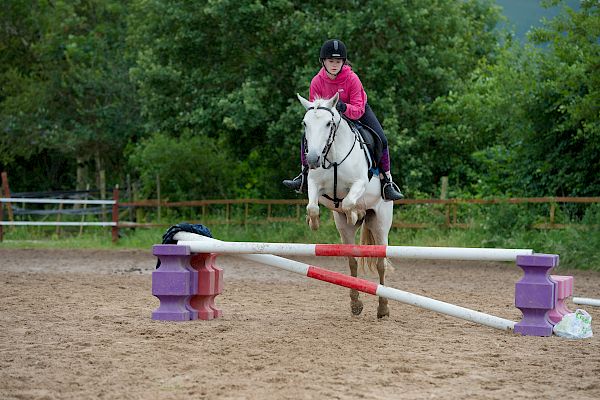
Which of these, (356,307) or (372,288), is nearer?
(372,288)

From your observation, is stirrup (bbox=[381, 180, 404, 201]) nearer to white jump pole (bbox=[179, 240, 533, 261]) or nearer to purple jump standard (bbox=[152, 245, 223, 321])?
white jump pole (bbox=[179, 240, 533, 261])

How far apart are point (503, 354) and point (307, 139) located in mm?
2696

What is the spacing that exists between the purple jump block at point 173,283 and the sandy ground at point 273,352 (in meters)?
0.19

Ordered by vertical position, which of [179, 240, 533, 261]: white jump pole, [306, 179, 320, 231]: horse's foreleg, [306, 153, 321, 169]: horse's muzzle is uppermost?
[306, 153, 321, 169]: horse's muzzle

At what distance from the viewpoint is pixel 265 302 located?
33.7 ft

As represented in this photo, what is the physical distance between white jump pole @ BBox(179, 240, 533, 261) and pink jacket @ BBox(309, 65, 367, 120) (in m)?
1.60

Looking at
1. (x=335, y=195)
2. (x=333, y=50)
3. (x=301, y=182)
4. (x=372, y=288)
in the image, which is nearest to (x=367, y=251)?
(x=372, y=288)

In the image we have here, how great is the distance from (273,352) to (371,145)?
10.3ft

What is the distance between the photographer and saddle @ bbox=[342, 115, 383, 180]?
8930mm

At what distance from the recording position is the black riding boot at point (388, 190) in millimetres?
8963

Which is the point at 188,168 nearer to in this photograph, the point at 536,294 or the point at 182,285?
the point at 182,285

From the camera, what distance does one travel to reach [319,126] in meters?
8.14

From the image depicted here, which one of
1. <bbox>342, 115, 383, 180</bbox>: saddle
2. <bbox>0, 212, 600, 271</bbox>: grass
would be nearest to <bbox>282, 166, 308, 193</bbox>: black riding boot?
<bbox>342, 115, 383, 180</bbox>: saddle

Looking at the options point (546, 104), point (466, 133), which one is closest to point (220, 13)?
point (466, 133)
